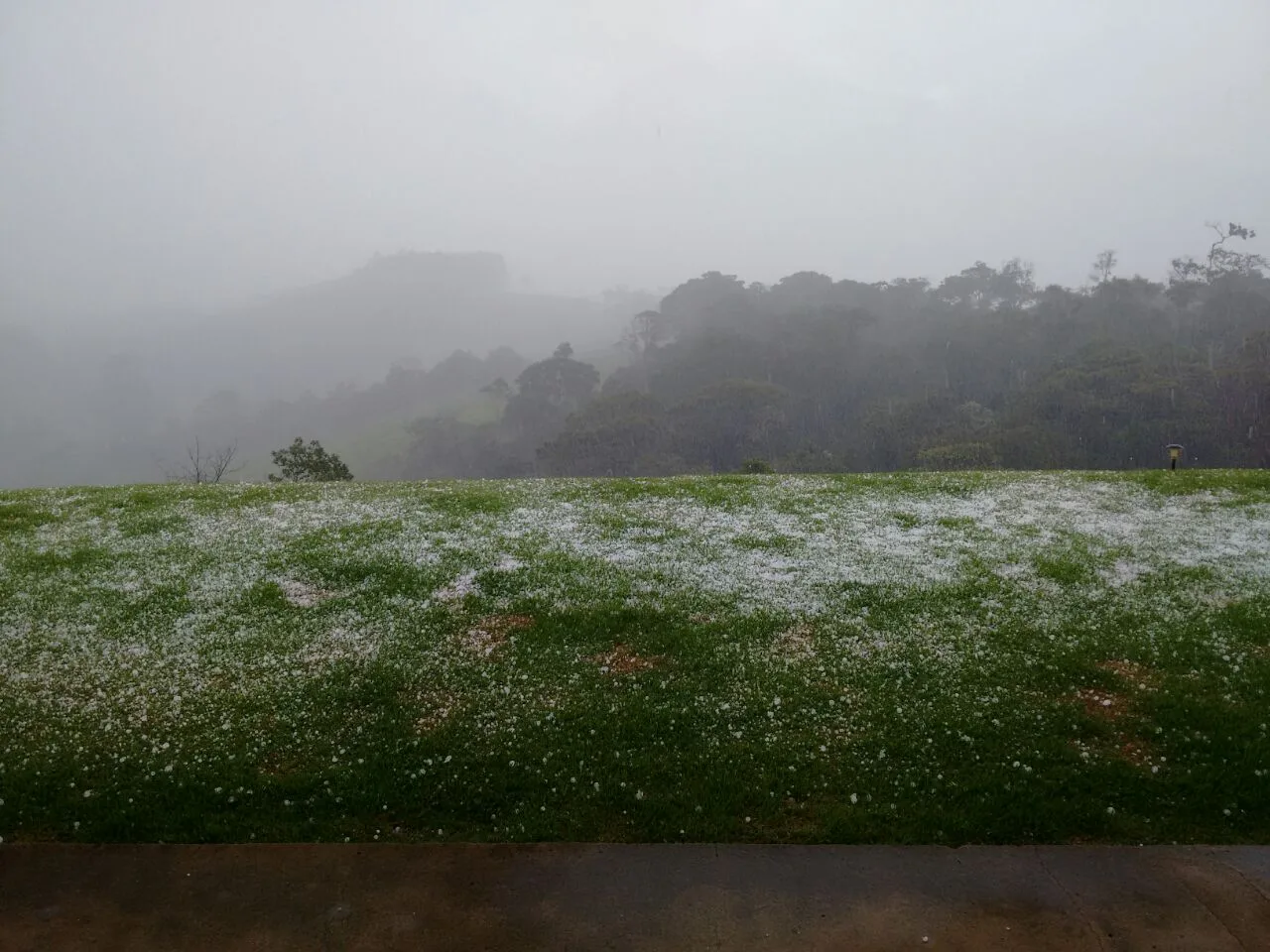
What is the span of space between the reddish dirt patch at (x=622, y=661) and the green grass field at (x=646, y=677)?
1.6 inches

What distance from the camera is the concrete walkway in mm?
5637

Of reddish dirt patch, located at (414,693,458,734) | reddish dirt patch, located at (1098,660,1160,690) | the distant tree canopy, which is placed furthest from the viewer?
the distant tree canopy

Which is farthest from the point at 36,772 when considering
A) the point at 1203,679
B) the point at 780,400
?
the point at 780,400

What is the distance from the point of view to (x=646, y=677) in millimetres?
9930

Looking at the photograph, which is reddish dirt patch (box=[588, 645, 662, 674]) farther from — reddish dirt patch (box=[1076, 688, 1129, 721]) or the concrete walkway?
reddish dirt patch (box=[1076, 688, 1129, 721])

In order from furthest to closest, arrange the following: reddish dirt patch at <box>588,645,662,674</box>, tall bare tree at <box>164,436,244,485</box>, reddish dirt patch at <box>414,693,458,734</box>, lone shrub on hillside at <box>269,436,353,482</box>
Result: tall bare tree at <box>164,436,244,485</box>
lone shrub on hillside at <box>269,436,353,482</box>
reddish dirt patch at <box>588,645,662,674</box>
reddish dirt patch at <box>414,693,458,734</box>

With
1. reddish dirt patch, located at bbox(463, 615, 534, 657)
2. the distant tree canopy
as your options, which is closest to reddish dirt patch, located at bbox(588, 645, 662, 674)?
reddish dirt patch, located at bbox(463, 615, 534, 657)

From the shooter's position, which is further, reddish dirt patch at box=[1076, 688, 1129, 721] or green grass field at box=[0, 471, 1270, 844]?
reddish dirt patch at box=[1076, 688, 1129, 721]

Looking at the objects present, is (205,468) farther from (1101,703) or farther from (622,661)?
(1101,703)

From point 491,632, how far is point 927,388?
11182 cm

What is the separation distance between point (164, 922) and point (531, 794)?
305 centimetres

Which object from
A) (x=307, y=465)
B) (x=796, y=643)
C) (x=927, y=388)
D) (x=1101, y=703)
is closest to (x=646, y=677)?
(x=796, y=643)

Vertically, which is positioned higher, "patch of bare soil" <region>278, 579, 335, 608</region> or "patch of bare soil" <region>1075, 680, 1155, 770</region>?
"patch of bare soil" <region>278, 579, 335, 608</region>

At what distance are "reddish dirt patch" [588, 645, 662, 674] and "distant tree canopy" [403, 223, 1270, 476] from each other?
235 feet
